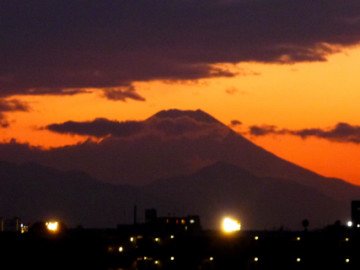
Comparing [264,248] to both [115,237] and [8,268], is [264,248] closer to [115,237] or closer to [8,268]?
[115,237]

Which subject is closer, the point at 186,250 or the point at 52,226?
the point at 186,250

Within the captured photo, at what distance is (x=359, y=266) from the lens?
89875 mm

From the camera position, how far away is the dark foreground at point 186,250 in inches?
3115

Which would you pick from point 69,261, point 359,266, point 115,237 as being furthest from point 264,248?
point 69,261

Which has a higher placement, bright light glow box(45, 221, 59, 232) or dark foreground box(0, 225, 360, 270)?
bright light glow box(45, 221, 59, 232)

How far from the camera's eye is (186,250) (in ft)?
298

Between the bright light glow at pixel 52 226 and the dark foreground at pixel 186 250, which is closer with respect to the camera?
the dark foreground at pixel 186 250

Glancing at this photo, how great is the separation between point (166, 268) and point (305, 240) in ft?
56.9

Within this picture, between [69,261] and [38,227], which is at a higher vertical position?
[38,227]

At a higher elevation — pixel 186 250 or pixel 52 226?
pixel 52 226

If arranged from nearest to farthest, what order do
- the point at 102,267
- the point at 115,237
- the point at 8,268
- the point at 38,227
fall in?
the point at 8,268 → the point at 102,267 → the point at 115,237 → the point at 38,227

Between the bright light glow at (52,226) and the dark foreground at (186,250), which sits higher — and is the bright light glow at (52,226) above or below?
above

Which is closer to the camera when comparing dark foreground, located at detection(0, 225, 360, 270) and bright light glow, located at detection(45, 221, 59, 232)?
dark foreground, located at detection(0, 225, 360, 270)

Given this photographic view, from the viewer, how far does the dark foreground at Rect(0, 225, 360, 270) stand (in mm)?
79125
